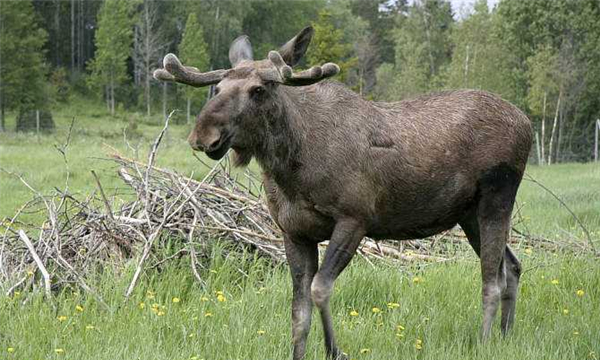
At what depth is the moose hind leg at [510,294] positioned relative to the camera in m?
5.81

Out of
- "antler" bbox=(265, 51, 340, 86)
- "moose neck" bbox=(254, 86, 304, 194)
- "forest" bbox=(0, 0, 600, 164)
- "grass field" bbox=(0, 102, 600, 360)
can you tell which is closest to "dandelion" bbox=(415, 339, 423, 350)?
"grass field" bbox=(0, 102, 600, 360)

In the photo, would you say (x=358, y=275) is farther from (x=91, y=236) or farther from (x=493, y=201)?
(x=91, y=236)

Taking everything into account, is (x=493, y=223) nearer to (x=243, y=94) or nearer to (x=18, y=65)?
(x=243, y=94)

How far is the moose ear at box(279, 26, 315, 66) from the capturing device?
471 cm

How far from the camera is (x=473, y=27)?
4953 centimetres

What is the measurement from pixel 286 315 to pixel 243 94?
2084 mm

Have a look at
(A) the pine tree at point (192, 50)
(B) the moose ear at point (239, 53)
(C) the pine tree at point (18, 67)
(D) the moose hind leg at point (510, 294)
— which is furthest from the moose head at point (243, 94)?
(A) the pine tree at point (192, 50)

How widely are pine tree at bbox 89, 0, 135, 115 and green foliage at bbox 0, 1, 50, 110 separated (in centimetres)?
851

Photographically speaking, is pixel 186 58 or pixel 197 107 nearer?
pixel 186 58

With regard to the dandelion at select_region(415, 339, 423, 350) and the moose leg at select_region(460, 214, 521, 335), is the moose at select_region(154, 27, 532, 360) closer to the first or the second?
the moose leg at select_region(460, 214, 521, 335)

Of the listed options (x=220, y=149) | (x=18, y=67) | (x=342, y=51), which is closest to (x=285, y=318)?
(x=220, y=149)

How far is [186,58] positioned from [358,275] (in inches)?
2101

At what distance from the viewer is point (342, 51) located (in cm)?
4381

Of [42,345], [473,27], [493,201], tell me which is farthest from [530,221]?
[473,27]
